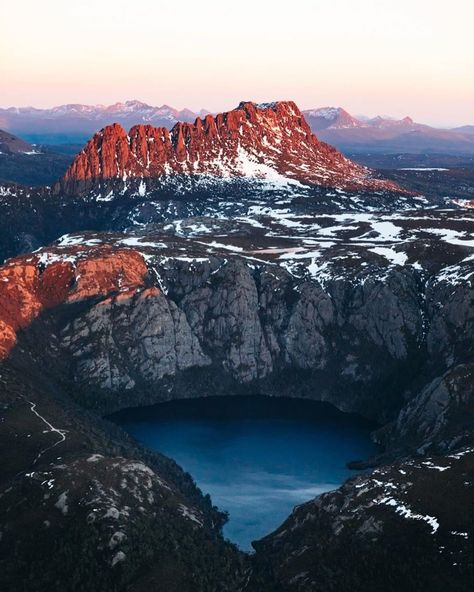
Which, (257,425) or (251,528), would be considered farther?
Result: (257,425)

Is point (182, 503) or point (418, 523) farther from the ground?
point (418, 523)

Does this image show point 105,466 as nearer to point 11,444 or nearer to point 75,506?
point 75,506

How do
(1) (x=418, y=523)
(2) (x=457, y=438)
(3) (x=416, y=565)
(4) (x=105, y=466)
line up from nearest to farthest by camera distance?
1. (3) (x=416, y=565)
2. (1) (x=418, y=523)
3. (4) (x=105, y=466)
4. (2) (x=457, y=438)

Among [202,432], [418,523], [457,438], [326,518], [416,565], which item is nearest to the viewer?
[416,565]

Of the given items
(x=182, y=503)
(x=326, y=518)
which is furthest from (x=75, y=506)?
(x=326, y=518)

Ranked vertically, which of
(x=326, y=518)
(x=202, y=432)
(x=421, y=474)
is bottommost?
(x=202, y=432)

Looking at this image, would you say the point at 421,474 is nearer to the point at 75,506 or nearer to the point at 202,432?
the point at 75,506

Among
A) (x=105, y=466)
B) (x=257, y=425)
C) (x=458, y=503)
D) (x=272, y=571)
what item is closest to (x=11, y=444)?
(x=105, y=466)
